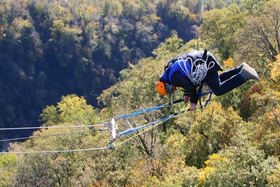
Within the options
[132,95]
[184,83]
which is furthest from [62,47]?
[184,83]

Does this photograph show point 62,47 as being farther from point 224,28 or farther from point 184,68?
point 184,68

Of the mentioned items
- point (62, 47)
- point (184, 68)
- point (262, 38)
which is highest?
point (62, 47)

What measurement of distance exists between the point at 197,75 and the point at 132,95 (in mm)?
31378

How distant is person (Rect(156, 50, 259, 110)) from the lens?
34.1ft

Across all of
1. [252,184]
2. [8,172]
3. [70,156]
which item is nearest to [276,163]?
[252,184]

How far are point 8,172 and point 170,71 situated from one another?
119ft

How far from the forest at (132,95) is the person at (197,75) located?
2448 mm

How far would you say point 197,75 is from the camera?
34.3 ft

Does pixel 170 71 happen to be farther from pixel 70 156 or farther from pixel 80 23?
pixel 80 23

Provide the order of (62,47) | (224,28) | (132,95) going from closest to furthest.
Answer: (132,95)
(224,28)
(62,47)

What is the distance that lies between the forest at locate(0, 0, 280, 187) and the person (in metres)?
2.45

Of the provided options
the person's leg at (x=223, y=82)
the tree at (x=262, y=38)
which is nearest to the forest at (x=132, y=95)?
the tree at (x=262, y=38)

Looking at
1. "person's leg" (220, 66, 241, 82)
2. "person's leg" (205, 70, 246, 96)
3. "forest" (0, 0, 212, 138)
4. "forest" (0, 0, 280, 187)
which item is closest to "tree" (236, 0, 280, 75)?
"forest" (0, 0, 280, 187)

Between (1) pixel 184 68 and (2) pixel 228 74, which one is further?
(2) pixel 228 74
